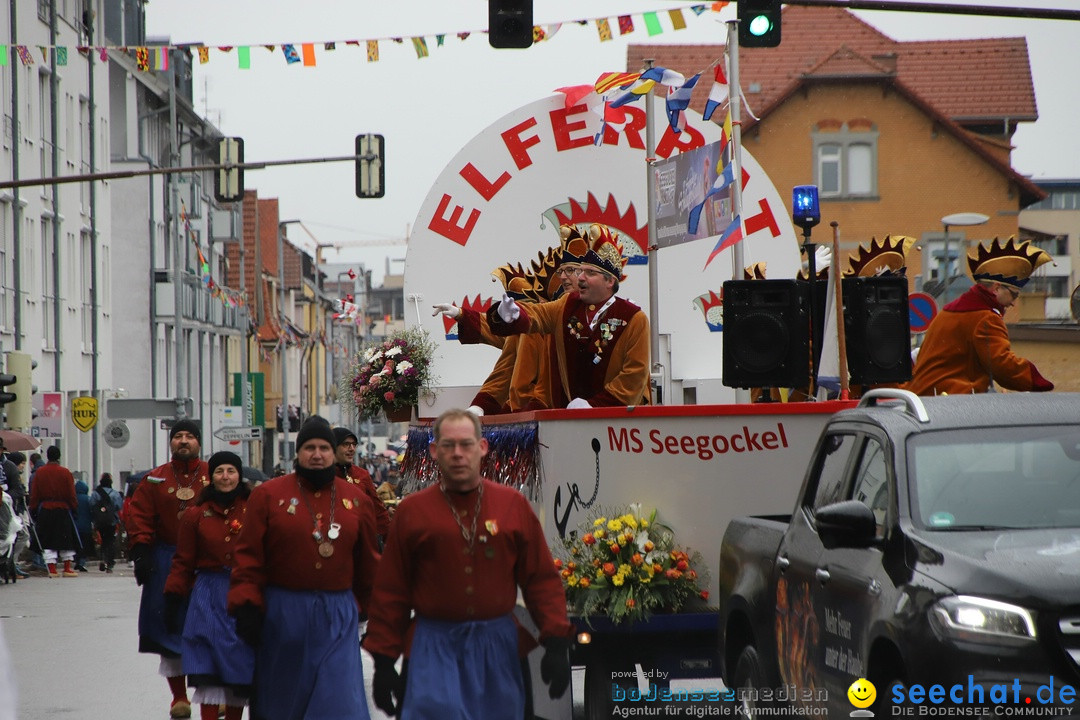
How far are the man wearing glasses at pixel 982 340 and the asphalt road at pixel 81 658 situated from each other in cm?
310

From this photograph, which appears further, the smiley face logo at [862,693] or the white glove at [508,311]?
the white glove at [508,311]

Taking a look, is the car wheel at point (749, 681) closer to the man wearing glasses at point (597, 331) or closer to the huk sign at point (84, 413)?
the man wearing glasses at point (597, 331)

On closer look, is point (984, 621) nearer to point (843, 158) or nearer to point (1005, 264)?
point (1005, 264)

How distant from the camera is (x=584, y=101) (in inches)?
532

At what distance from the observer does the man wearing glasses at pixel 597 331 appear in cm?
1020

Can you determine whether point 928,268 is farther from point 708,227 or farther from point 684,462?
point 684,462

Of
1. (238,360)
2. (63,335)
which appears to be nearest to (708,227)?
(63,335)

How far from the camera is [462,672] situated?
21.1ft

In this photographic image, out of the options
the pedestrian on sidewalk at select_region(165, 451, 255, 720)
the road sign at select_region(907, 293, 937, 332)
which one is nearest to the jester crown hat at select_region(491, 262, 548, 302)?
the pedestrian on sidewalk at select_region(165, 451, 255, 720)

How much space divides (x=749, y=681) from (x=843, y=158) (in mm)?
40735


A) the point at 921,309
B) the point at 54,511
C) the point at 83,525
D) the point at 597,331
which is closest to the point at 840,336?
the point at 597,331

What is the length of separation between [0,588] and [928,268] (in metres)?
30.9

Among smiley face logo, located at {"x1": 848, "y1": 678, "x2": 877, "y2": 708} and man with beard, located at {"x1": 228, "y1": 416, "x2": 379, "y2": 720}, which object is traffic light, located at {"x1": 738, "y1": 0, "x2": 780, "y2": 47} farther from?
smiley face logo, located at {"x1": 848, "y1": 678, "x2": 877, "y2": 708}

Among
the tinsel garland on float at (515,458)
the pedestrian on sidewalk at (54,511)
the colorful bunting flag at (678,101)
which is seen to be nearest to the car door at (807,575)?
the tinsel garland on float at (515,458)
